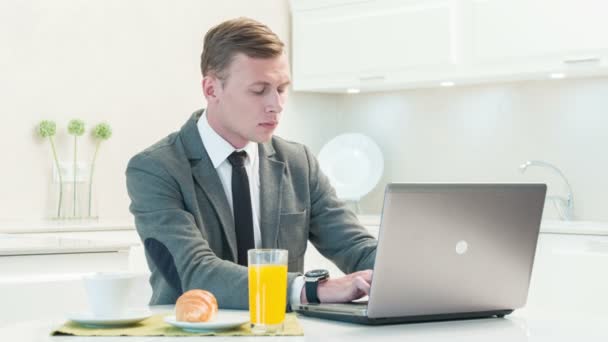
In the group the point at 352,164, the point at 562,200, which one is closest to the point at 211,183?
the point at 562,200

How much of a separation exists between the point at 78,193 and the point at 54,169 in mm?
147

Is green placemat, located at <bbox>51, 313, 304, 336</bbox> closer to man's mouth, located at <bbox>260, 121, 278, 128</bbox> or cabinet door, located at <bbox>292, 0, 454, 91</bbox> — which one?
man's mouth, located at <bbox>260, 121, 278, 128</bbox>

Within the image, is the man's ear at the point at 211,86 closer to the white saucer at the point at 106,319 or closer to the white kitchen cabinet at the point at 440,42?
the white saucer at the point at 106,319

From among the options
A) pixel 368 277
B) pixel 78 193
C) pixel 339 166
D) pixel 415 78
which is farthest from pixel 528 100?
pixel 368 277

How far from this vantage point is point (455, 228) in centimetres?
157

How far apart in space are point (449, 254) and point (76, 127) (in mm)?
2763

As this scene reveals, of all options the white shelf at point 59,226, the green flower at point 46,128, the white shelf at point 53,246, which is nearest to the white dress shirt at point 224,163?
the white shelf at point 53,246

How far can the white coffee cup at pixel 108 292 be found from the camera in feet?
5.02

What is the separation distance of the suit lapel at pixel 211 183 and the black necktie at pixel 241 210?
17mm

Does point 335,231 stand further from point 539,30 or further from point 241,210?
point 539,30

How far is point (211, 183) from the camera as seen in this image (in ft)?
6.90

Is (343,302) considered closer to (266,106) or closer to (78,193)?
(266,106)

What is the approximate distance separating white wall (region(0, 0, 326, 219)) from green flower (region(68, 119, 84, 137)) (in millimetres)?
54

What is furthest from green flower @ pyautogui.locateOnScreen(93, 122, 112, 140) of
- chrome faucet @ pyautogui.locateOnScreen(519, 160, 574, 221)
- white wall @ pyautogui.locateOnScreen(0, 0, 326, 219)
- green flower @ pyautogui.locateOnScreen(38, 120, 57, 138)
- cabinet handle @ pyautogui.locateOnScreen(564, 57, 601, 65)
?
cabinet handle @ pyautogui.locateOnScreen(564, 57, 601, 65)
